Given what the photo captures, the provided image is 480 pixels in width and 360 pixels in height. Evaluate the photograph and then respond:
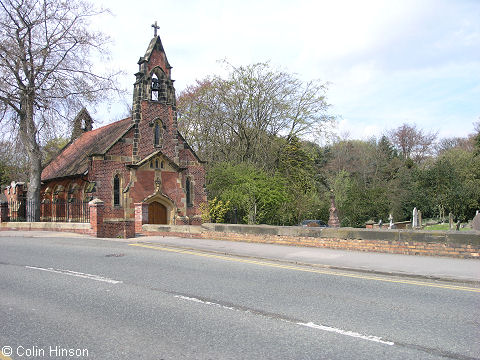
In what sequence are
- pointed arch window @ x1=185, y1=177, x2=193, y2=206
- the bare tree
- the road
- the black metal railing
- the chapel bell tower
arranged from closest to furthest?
1. the road
2. the black metal railing
3. the chapel bell tower
4. pointed arch window @ x1=185, y1=177, x2=193, y2=206
5. the bare tree

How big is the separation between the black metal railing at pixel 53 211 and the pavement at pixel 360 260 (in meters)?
10.5

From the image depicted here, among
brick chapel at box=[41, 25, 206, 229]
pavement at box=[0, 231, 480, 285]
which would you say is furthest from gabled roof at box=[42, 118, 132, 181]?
pavement at box=[0, 231, 480, 285]

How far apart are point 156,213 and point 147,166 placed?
10.1 feet

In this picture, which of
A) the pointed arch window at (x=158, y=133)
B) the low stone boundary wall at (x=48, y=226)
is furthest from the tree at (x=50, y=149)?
the pointed arch window at (x=158, y=133)

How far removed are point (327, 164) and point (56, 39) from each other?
46435 mm

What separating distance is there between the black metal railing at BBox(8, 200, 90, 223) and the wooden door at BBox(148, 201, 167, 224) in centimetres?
417

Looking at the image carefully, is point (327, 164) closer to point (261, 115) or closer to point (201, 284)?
point (261, 115)

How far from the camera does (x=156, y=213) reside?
26328 mm

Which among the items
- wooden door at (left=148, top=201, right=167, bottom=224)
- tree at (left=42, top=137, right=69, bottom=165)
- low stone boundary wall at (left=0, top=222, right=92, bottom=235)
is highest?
tree at (left=42, top=137, right=69, bottom=165)

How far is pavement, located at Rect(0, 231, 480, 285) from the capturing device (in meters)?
8.84

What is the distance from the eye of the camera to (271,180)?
31.7 m

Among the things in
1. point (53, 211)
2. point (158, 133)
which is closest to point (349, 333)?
point (158, 133)

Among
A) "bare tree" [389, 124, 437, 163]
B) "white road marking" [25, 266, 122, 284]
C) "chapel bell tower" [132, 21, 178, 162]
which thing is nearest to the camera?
"white road marking" [25, 266, 122, 284]

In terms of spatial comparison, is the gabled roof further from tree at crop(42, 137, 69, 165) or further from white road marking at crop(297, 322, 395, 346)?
white road marking at crop(297, 322, 395, 346)
